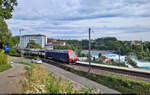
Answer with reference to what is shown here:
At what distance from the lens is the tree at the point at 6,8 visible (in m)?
14.3

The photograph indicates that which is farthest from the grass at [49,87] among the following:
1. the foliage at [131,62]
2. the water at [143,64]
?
the foliage at [131,62]

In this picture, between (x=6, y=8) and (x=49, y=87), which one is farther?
(x=6, y=8)

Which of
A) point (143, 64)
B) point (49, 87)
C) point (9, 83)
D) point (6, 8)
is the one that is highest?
point (6, 8)

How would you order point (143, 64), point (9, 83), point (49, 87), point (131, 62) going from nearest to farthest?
1. point (49, 87)
2. point (9, 83)
3. point (143, 64)
4. point (131, 62)

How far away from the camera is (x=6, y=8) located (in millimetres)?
15000

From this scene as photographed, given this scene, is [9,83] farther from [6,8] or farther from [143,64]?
[143,64]

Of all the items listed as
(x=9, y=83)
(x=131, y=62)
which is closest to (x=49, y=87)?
(x=9, y=83)

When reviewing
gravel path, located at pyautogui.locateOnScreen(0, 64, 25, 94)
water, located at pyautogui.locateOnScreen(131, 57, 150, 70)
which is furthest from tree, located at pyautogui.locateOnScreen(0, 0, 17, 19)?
water, located at pyautogui.locateOnScreen(131, 57, 150, 70)

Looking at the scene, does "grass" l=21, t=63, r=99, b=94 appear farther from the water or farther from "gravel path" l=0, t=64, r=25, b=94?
the water

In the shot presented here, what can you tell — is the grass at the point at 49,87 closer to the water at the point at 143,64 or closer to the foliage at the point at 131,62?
the water at the point at 143,64

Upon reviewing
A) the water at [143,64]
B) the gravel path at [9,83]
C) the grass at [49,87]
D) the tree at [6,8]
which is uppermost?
the tree at [6,8]

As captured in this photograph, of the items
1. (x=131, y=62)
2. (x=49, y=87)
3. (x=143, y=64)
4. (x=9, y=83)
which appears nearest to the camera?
(x=49, y=87)

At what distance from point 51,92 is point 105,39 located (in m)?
28.1

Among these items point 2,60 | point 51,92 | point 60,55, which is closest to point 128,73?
point 51,92
